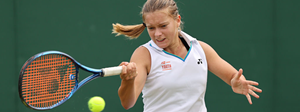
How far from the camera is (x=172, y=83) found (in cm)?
205

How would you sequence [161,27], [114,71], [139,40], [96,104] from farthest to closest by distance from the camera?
[139,40], [96,104], [161,27], [114,71]

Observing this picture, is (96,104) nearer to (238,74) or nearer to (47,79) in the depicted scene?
(47,79)

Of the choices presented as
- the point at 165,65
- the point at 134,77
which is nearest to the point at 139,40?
the point at 165,65

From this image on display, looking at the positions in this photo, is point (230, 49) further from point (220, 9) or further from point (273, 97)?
point (273, 97)

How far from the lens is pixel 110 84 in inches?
141

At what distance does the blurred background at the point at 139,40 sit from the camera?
3.30 metres

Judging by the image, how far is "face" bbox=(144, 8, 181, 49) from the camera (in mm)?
1993

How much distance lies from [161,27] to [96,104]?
1.48 m

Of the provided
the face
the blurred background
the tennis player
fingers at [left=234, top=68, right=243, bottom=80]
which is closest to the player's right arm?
the tennis player

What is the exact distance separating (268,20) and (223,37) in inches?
24.2

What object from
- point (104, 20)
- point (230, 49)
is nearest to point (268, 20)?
point (230, 49)

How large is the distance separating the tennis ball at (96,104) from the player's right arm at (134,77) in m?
1.25

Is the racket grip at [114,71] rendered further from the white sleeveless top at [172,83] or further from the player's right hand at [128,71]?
the white sleeveless top at [172,83]

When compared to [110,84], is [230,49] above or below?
above
